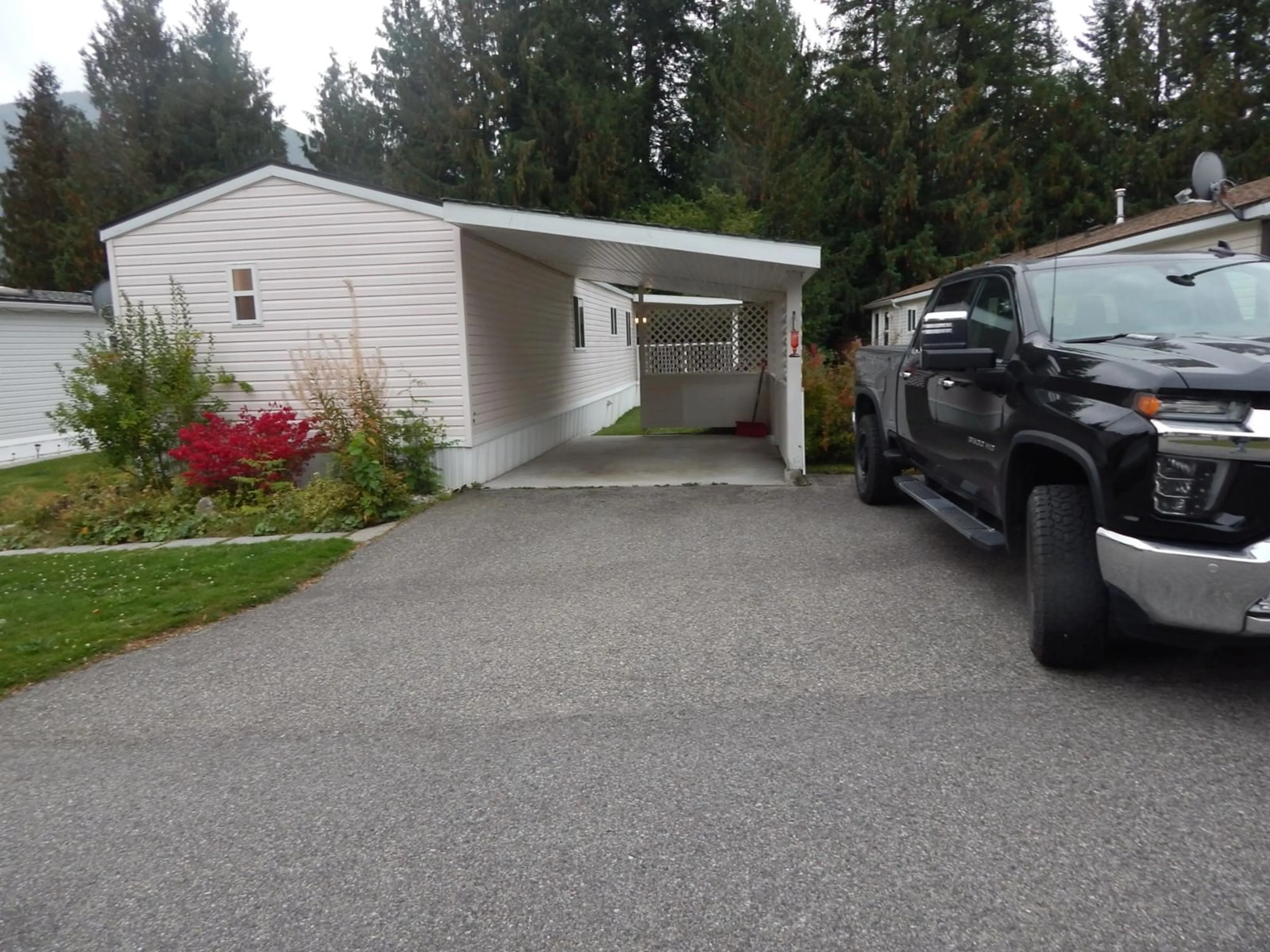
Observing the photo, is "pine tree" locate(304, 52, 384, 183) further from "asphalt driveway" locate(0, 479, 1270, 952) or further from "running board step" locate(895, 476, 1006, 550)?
"asphalt driveway" locate(0, 479, 1270, 952)

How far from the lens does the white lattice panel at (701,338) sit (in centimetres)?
1606

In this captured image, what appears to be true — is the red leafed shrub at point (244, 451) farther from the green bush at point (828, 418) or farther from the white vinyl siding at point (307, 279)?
the green bush at point (828, 418)

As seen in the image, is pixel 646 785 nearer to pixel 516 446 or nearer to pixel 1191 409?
pixel 1191 409

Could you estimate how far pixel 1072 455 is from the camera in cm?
398

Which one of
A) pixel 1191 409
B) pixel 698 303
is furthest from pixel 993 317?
pixel 698 303

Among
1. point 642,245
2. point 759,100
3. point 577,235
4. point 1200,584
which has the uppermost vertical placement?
point 759,100

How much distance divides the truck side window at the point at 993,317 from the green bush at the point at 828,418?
213 inches

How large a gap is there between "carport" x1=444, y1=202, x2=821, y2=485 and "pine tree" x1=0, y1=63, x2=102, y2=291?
2120cm

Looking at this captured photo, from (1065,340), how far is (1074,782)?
2296mm

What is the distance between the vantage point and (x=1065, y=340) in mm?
4562

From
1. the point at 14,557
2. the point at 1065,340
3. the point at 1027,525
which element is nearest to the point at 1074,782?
the point at 1027,525

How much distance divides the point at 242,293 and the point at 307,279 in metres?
0.84

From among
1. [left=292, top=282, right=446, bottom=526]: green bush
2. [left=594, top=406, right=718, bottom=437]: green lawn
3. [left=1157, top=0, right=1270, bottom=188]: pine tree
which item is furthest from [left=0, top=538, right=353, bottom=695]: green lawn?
[left=1157, top=0, right=1270, bottom=188]: pine tree

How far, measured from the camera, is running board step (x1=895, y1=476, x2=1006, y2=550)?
197 inches
